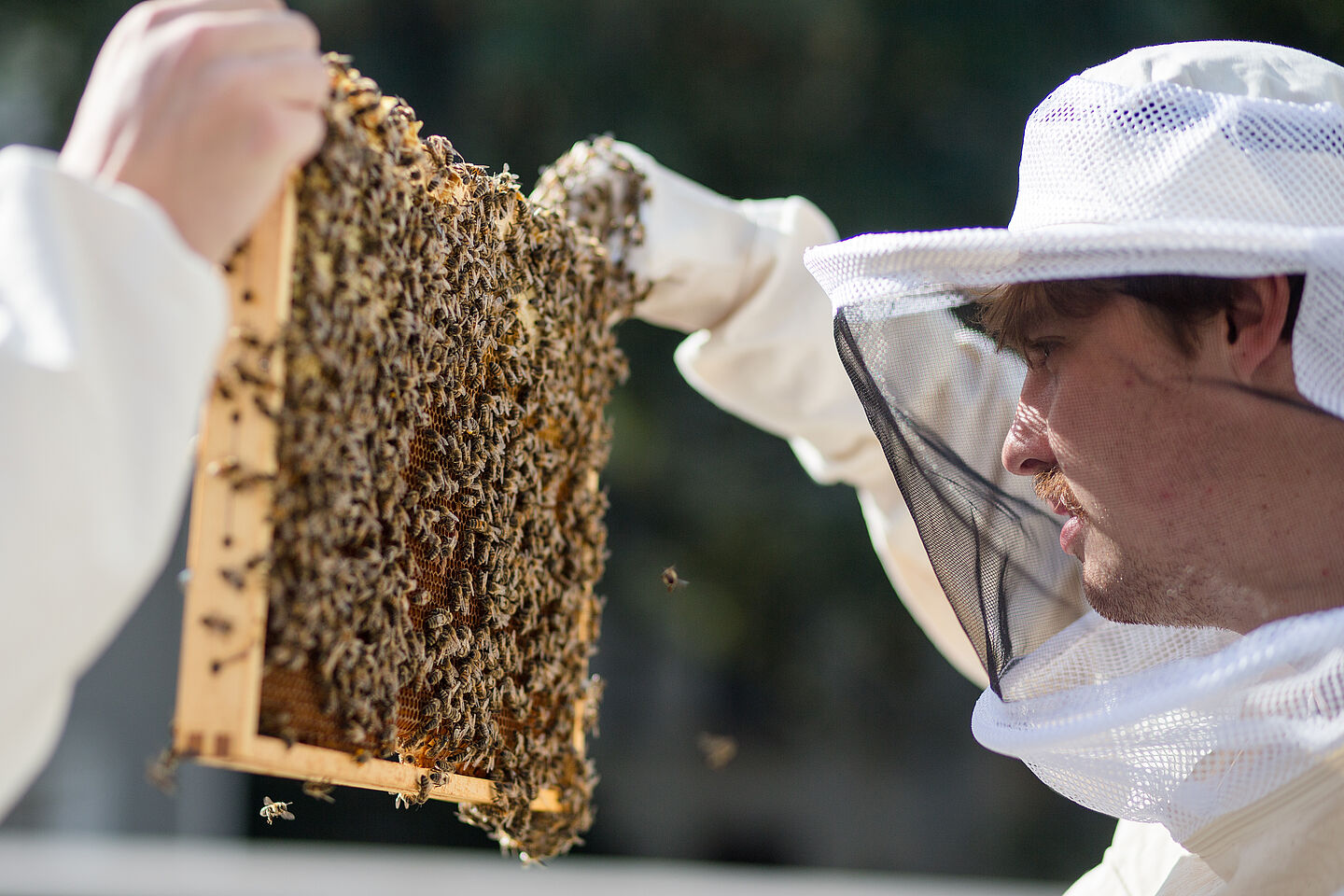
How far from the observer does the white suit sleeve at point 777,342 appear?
256cm

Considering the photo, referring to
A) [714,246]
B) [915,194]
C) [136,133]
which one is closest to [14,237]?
[136,133]

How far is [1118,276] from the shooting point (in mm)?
1871

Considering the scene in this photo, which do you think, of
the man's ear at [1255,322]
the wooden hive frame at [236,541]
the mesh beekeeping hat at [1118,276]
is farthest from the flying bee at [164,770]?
the man's ear at [1255,322]

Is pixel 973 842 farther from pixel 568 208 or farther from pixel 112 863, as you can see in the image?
pixel 568 208

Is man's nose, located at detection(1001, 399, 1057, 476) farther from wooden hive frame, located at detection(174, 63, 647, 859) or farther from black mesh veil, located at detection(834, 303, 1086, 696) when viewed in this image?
wooden hive frame, located at detection(174, 63, 647, 859)

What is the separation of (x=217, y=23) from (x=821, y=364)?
6.09 feet

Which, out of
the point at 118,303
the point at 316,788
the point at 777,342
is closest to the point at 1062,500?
the point at 777,342

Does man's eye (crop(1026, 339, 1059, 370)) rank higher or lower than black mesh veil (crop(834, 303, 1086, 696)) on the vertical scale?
higher

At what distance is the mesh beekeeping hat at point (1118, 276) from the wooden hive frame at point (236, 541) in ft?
2.95

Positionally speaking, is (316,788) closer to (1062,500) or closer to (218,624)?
(218,624)

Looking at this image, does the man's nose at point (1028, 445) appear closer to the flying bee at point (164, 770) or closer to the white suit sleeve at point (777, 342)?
the white suit sleeve at point (777, 342)

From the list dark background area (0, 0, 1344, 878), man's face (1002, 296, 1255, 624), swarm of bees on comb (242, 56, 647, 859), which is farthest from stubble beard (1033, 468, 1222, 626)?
dark background area (0, 0, 1344, 878)

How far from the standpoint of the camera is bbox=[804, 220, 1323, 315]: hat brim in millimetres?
1528

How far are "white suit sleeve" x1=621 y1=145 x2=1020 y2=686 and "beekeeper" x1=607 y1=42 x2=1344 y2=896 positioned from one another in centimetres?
25
